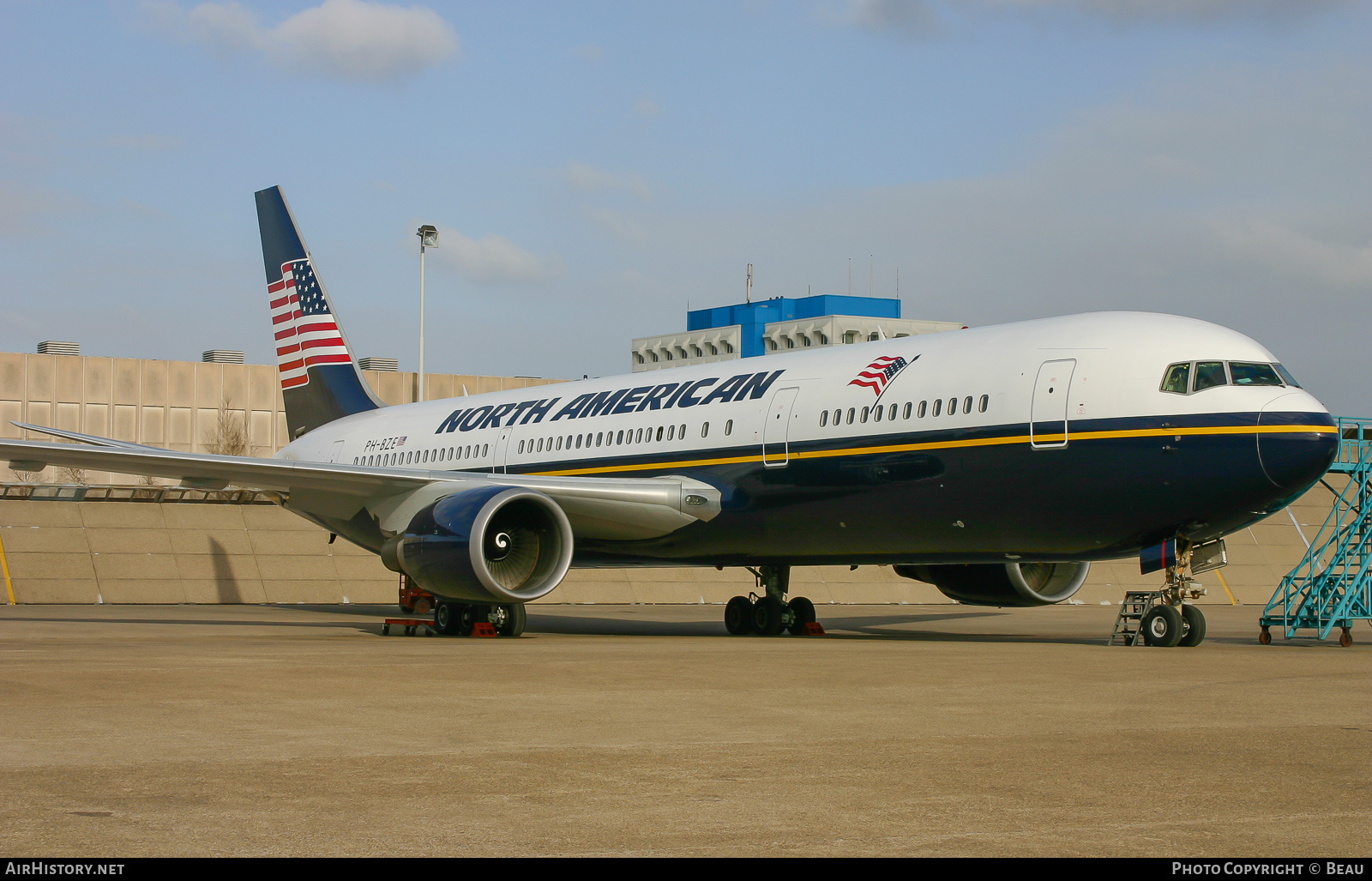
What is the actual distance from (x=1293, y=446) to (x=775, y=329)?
222 ft

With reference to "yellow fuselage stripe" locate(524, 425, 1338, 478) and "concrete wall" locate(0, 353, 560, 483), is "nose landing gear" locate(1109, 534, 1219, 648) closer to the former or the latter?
"yellow fuselage stripe" locate(524, 425, 1338, 478)

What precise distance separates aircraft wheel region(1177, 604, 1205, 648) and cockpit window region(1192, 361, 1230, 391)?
242 cm

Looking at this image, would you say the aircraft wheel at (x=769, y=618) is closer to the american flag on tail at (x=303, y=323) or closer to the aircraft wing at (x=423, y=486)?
the aircraft wing at (x=423, y=486)

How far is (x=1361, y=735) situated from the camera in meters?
7.39

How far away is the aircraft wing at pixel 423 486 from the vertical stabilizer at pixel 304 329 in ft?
24.6

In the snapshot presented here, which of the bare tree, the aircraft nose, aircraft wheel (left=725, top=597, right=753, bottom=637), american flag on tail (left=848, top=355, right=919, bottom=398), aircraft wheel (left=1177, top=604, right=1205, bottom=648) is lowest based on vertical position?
aircraft wheel (left=725, top=597, right=753, bottom=637)

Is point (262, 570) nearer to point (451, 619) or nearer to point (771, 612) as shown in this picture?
point (451, 619)

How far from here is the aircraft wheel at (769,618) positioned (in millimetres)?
20000

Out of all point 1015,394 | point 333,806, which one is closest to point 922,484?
point 1015,394

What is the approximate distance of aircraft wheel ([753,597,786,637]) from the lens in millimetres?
20000

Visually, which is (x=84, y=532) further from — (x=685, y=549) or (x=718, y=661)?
(x=718, y=661)

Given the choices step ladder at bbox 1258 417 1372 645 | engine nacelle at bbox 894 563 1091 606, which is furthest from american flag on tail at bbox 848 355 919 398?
step ladder at bbox 1258 417 1372 645

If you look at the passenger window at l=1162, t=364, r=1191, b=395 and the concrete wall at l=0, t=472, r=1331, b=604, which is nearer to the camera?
the passenger window at l=1162, t=364, r=1191, b=395

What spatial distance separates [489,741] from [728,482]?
11193 millimetres
